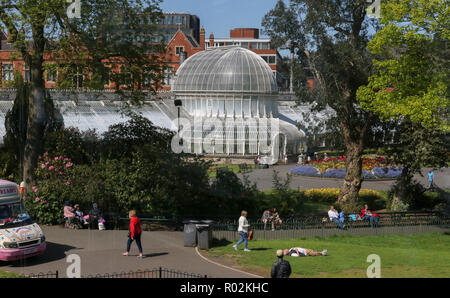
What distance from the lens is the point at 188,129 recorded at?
4881 cm

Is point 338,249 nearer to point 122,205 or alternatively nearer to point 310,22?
point 122,205

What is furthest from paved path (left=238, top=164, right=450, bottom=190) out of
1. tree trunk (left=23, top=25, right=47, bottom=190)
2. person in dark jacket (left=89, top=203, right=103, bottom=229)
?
person in dark jacket (left=89, top=203, right=103, bottom=229)

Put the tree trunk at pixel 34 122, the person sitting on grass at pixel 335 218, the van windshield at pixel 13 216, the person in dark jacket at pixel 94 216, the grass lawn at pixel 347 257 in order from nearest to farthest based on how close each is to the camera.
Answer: the grass lawn at pixel 347 257, the van windshield at pixel 13 216, the person in dark jacket at pixel 94 216, the person sitting on grass at pixel 335 218, the tree trunk at pixel 34 122

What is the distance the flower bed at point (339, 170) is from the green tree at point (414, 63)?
14770mm

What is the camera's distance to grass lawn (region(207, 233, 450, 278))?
52.9 ft

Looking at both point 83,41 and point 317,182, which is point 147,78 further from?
point 317,182

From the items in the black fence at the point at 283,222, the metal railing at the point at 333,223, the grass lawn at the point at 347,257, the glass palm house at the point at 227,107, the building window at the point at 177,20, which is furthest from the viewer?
the building window at the point at 177,20

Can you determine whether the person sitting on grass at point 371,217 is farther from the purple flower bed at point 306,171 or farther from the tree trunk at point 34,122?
the purple flower bed at point 306,171

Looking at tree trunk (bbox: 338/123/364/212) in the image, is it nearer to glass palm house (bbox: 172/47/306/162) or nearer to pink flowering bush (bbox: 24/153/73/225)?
pink flowering bush (bbox: 24/153/73/225)

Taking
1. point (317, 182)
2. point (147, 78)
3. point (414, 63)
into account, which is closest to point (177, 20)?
point (317, 182)

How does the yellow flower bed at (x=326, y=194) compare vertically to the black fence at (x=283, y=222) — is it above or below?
above

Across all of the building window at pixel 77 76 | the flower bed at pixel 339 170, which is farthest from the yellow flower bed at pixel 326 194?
the building window at pixel 77 76

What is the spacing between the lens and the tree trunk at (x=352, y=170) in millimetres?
28219

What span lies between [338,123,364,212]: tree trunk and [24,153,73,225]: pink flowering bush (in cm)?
1324
